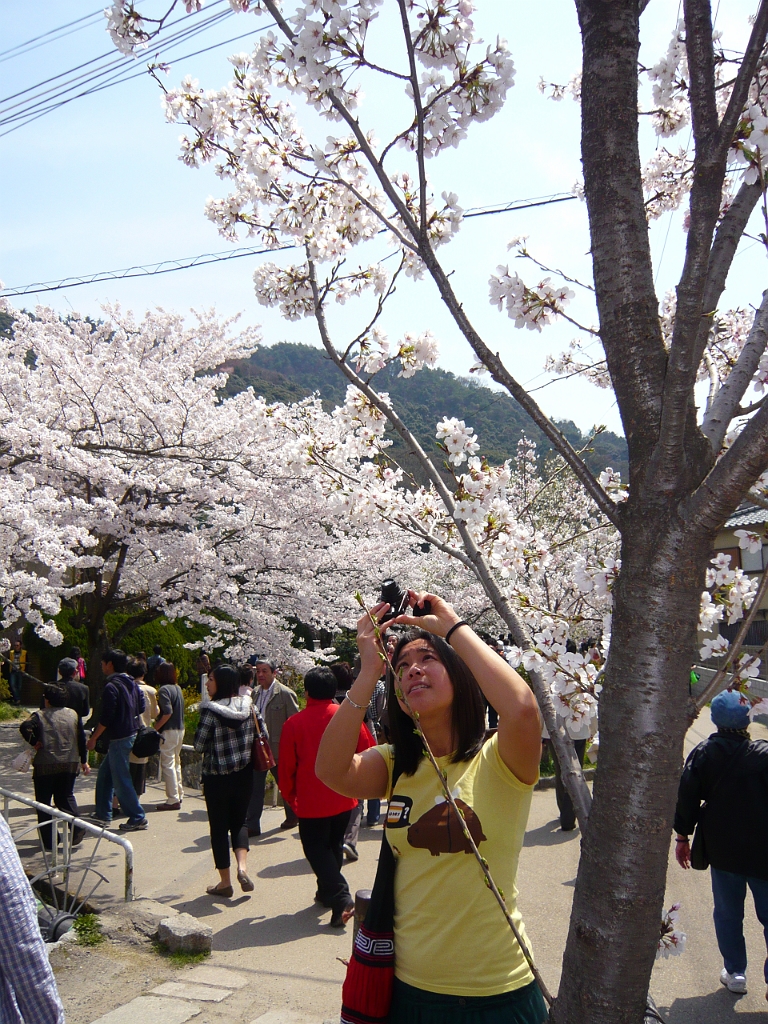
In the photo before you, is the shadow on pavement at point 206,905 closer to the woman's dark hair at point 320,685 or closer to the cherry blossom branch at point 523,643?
the woman's dark hair at point 320,685

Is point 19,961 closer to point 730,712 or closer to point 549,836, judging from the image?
point 730,712

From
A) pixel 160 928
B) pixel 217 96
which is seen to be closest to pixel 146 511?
pixel 160 928

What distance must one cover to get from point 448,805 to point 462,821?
50 cm

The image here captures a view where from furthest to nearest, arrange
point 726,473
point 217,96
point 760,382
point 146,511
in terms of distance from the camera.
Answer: point 146,511, point 217,96, point 760,382, point 726,473

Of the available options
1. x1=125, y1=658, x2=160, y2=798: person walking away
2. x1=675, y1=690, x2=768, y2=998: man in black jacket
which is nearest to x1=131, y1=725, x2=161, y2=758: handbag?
x1=125, y1=658, x2=160, y2=798: person walking away

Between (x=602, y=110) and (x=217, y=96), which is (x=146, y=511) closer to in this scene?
(x=217, y=96)

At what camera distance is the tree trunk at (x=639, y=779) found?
5.19 feet

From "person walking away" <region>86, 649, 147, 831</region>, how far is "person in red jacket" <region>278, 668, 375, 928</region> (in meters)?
2.73

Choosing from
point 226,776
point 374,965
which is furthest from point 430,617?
point 226,776

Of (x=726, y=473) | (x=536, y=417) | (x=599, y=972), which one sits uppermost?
(x=536, y=417)

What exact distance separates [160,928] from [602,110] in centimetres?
506

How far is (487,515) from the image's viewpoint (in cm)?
341

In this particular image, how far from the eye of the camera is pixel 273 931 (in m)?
5.26

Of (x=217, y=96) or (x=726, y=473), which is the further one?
(x=217, y=96)
